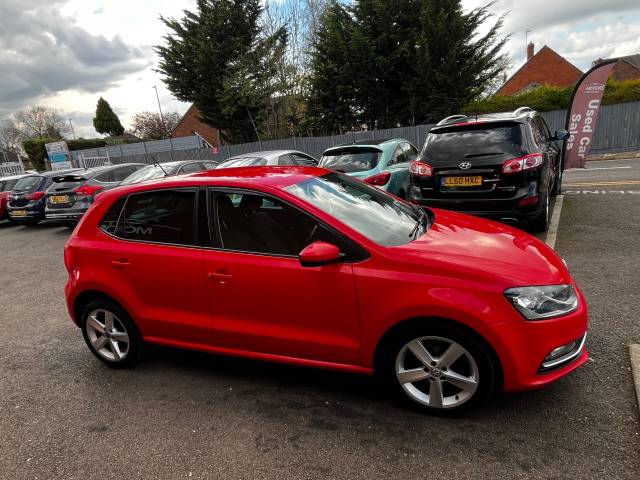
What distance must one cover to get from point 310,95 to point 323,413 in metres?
22.0

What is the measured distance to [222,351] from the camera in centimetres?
313

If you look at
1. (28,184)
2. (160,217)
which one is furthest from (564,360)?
(28,184)

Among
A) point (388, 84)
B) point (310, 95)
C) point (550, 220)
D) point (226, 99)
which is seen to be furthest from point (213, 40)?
point (550, 220)

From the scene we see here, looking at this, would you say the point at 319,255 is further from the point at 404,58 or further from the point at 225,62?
the point at 225,62

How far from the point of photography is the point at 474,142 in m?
5.50

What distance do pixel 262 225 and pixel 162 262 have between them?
0.85 metres

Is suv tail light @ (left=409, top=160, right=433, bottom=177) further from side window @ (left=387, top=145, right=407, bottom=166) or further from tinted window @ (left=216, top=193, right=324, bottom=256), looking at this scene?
tinted window @ (left=216, top=193, right=324, bottom=256)

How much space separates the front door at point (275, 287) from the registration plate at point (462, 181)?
3.36 m

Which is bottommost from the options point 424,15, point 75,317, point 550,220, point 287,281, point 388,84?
point 550,220

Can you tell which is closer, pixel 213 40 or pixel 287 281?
pixel 287 281

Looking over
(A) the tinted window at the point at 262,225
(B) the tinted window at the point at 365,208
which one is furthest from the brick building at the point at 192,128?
(A) the tinted window at the point at 262,225

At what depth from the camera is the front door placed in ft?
8.71

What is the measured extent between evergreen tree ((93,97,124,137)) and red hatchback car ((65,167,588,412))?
60539mm

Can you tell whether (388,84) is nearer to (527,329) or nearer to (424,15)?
(424,15)
